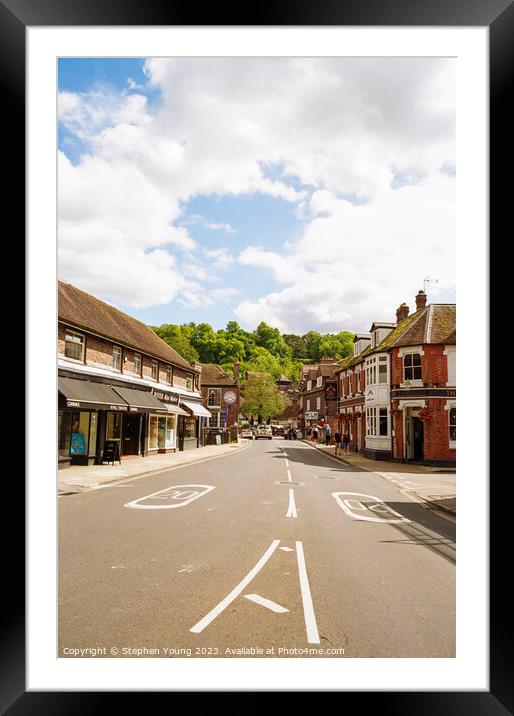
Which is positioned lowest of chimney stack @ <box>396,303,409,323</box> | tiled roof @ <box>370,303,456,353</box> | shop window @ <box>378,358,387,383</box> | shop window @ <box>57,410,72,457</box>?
shop window @ <box>57,410,72,457</box>

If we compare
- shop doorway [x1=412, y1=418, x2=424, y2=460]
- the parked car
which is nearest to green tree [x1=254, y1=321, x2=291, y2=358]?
shop doorway [x1=412, y1=418, x2=424, y2=460]

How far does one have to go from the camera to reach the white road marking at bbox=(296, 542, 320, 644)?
3656 mm

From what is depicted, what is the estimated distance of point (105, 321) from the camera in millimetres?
20328

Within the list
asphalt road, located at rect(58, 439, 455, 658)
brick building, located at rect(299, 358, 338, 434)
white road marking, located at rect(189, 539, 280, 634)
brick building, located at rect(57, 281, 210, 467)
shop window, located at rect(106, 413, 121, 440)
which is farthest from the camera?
brick building, located at rect(299, 358, 338, 434)

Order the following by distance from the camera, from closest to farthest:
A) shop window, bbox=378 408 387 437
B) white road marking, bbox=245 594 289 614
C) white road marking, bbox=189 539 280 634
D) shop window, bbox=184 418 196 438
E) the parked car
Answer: white road marking, bbox=189 539 280 634 → white road marking, bbox=245 594 289 614 → shop window, bbox=378 408 387 437 → shop window, bbox=184 418 196 438 → the parked car

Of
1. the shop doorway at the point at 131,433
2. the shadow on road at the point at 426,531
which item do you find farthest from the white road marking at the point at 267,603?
the shop doorway at the point at 131,433

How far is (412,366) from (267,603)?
19.7 metres

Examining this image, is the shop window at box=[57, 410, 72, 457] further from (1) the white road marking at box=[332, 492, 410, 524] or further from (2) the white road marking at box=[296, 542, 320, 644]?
(2) the white road marking at box=[296, 542, 320, 644]

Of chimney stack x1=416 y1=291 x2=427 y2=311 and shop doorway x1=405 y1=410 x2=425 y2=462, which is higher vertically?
chimney stack x1=416 y1=291 x2=427 y2=311

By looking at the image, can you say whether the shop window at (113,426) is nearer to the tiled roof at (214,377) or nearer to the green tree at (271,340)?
the green tree at (271,340)

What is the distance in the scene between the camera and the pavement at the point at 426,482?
34.9 ft

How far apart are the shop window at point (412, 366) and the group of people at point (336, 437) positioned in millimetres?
6633
